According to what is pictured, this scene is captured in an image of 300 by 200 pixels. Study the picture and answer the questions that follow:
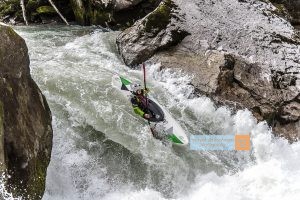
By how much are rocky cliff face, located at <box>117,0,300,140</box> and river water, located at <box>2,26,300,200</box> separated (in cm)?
44

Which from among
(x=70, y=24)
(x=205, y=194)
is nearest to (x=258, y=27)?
(x=205, y=194)

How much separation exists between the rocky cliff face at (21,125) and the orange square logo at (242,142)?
433 centimetres

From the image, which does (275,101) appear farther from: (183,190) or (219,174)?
(183,190)

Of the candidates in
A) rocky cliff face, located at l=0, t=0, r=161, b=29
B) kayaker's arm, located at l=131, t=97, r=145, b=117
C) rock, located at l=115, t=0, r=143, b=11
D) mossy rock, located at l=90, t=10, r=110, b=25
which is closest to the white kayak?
kayaker's arm, located at l=131, t=97, r=145, b=117

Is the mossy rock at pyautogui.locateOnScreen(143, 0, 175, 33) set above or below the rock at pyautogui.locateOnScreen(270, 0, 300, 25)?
above

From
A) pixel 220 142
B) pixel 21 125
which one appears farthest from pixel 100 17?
pixel 21 125

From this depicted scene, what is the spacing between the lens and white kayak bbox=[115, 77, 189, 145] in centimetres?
816

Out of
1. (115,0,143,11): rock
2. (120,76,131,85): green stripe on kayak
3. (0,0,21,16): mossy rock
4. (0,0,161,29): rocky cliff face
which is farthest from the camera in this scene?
(0,0,21,16): mossy rock

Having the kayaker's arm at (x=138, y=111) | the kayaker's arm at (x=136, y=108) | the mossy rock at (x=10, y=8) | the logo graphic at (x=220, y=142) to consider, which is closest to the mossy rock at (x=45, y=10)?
the mossy rock at (x=10, y=8)

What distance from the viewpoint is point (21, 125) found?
19.0 ft

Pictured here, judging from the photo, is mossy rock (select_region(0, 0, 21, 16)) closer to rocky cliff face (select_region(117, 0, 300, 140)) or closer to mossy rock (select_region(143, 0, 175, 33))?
rocky cliff face (select_region(117, 0, 300, 140))

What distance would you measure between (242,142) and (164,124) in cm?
199

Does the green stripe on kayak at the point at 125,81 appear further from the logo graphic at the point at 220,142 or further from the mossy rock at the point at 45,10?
the mossy rock at the point at 45,10

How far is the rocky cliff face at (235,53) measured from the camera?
31.8ft
